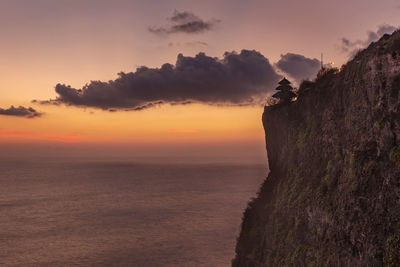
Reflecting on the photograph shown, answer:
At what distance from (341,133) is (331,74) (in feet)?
27.2

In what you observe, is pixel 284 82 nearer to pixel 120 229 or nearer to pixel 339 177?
pixel 339 177

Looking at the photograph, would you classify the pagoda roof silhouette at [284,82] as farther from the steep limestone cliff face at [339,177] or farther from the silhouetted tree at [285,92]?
the steep limestone cliff face at [339,177]

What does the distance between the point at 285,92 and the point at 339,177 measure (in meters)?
18.8

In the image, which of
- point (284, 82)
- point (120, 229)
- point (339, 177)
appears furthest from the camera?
point (120, 229)

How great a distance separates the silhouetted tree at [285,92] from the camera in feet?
134

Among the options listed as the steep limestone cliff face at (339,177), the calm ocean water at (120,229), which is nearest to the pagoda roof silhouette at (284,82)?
the steep limestone cliff face at (339,177)

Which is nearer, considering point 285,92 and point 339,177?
point 339,177

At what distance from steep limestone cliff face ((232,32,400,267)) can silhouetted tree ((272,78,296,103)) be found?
7.60 ft

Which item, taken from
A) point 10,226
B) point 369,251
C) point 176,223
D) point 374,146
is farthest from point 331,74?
point 10,226

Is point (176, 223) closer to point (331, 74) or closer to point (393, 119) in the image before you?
point (331, 74)

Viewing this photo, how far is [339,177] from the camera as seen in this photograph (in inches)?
946

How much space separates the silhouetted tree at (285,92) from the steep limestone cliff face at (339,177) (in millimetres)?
2315

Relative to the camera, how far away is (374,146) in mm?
20125

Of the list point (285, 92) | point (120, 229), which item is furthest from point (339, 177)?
point (120, 229)
